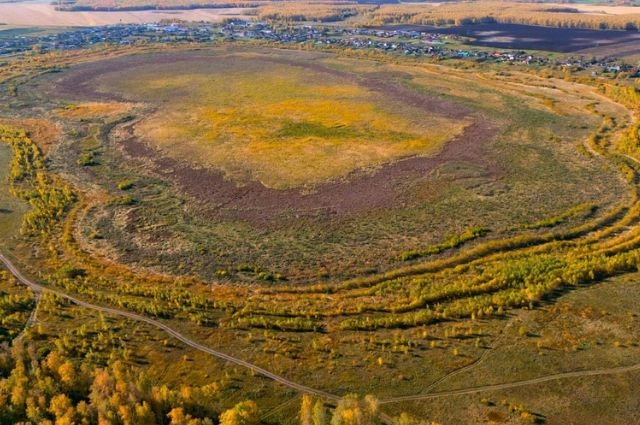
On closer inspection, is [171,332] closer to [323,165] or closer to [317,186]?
[317,186]

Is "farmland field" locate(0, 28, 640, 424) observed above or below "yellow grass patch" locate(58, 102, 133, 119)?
below

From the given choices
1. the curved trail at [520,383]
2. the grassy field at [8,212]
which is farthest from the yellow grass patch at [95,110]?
the curved trail at [520,383]

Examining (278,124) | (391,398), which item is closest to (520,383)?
(391,398)

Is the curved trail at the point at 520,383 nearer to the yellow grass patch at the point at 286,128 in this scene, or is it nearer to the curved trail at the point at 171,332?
the curved trail at the point at 171,332

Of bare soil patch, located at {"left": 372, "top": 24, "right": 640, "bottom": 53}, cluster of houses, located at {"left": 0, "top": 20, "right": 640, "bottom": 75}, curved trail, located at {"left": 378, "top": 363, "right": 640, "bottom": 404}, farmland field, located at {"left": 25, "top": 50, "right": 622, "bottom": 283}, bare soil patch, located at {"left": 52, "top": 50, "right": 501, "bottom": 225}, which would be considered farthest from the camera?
bare soil patch, located at {"left": 372, "top": 24, "right": 640, "bottom": 53}

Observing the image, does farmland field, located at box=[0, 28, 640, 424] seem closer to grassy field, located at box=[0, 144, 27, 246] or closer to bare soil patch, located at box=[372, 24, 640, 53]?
grassy field, located at box=[0, 144, 27, 246]

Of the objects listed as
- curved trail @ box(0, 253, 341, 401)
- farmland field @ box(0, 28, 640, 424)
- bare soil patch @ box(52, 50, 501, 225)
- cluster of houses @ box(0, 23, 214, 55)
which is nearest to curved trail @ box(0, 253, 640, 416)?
curved trail @ box(0, 253, 341, 401)

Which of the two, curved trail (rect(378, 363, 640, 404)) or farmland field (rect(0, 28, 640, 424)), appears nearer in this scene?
curved trail (rect(378, 363, 640, 404))

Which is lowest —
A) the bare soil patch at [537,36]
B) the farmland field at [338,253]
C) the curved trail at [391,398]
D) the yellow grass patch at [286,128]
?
the curved trail at [391,398]
